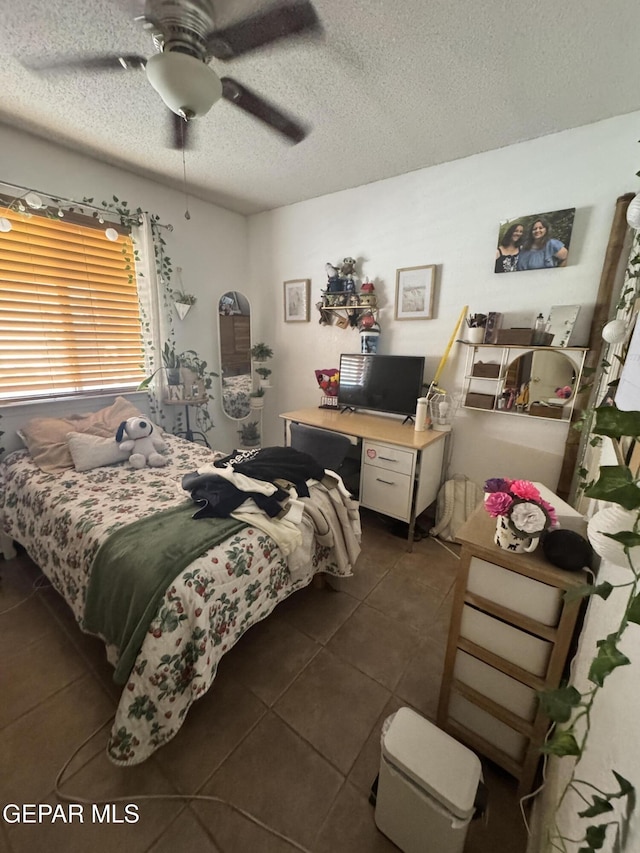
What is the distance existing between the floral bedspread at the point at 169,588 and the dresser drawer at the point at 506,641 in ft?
2.39

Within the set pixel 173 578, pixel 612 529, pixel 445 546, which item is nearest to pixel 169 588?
pixel 173 578

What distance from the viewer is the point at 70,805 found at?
1020 mm

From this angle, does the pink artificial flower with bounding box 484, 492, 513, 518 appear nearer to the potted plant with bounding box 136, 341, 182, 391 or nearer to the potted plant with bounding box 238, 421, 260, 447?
the potted plant with bounding box 136, 341, 182, 391

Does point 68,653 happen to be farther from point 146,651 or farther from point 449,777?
point 449,777

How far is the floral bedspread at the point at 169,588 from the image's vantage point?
1055 millimetres

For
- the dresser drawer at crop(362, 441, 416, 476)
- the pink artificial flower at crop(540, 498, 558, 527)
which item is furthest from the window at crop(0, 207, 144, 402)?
the pink artificial flower at crop(540, 498, 558, 527)

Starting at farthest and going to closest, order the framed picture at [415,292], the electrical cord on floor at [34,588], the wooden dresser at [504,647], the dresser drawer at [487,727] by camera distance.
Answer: the framed picture at [415,292], the electrical cord on floor at [34,588], the dresser drawer at [487,727], the wooden dresser at [504,647]

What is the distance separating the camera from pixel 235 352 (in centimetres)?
335

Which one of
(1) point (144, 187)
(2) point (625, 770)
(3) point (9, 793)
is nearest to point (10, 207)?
(1) point (144, 187)

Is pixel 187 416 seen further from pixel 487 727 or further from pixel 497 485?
pixel 487 727

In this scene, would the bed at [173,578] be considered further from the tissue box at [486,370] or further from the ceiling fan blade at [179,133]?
the ceiling fan blade at [179,133]

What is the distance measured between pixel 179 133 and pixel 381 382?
1989 mm
